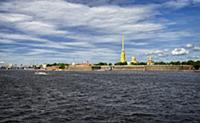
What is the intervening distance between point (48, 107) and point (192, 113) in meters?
13.7

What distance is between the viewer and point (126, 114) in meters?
25.4

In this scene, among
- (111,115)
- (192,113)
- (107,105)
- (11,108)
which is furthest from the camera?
(107,105)

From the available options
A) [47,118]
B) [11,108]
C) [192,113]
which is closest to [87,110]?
[47,118]

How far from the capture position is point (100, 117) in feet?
78.8

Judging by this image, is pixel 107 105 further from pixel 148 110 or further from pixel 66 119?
pixel 66 119

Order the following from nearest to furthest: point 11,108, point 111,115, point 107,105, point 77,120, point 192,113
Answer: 1. point 77,120
2. point 111,115
3. point 192,113
4. point 11,108
5. point 107,105

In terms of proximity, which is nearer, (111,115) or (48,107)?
(111,115)

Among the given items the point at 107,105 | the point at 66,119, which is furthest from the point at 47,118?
the point at 107,105

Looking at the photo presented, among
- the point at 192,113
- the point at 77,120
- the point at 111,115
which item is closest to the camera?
the point at 77,120

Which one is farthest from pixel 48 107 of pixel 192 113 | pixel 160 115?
pixel 192 113

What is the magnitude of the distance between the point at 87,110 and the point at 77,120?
15.2ft

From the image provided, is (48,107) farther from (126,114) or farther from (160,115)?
(160,115)

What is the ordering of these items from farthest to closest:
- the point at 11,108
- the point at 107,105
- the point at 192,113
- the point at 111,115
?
the point at 107,105, the point at 11,108, the point at 192,113, the point at 111,115

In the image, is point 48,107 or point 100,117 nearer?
point 100,117
